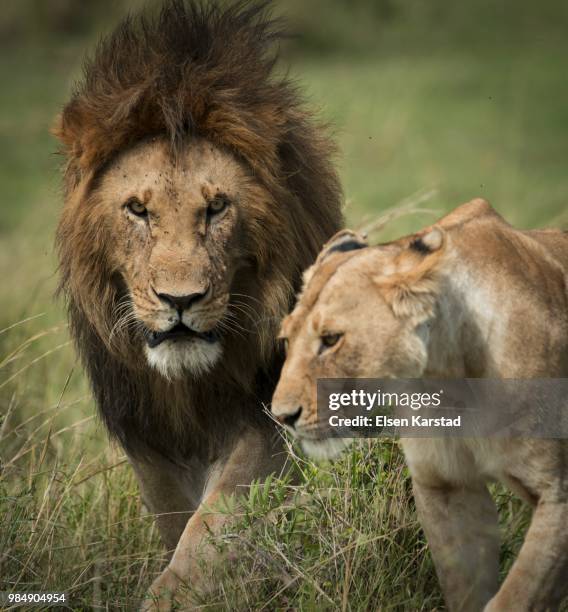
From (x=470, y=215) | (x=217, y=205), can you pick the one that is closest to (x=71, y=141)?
(x=217, y=205)

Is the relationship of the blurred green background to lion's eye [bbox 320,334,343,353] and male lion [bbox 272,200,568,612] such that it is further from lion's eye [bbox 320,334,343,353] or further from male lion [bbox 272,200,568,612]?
lion's eye [bbox 320,334,343,353]

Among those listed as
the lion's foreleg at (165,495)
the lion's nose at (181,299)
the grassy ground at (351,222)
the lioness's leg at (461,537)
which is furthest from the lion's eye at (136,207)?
the lioness's leg at (461,537)

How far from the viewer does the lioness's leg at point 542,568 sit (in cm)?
371

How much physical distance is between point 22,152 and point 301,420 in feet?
48.2

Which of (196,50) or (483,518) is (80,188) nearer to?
(196,50)

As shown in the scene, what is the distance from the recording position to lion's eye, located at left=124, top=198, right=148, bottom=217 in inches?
184

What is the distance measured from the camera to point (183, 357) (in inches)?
180

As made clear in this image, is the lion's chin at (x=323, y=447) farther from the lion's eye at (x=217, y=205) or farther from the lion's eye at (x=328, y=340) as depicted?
the lion's eye at (x=217, y=205)

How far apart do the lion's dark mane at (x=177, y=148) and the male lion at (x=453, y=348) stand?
3.02ft

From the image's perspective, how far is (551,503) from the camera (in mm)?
3762

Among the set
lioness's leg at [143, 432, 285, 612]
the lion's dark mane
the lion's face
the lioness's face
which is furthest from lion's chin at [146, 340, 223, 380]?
the lion's face

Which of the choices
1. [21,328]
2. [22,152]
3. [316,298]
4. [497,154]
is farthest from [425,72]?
[316,298]

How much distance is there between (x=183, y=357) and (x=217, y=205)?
0.55 meters

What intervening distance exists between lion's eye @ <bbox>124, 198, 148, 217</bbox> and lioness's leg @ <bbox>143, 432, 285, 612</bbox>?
3.00ft
